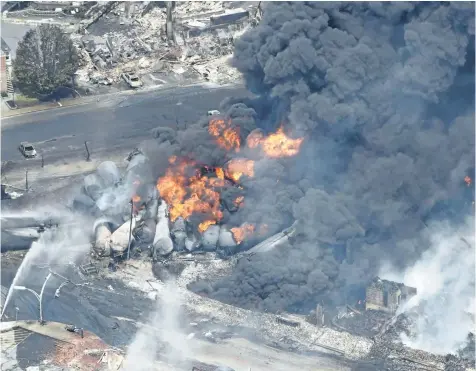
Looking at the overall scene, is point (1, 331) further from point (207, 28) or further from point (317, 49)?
point (207, 28)

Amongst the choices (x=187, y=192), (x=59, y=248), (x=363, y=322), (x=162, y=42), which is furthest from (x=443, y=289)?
(x=162, y=42)

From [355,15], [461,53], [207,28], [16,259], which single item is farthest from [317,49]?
[207,28]

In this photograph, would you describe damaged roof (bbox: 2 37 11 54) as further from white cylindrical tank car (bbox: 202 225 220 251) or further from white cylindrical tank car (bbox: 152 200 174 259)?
white cylindrical tank car (bbox: 202 225 220 251)

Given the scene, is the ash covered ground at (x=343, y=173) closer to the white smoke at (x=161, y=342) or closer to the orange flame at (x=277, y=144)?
the orange flame at (x=277, y=144)

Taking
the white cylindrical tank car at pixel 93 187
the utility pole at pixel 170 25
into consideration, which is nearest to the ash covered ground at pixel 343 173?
the white cylindrical tank car at pixel 93 187

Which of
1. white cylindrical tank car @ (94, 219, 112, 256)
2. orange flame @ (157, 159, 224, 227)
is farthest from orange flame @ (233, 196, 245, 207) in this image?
white cylindrical tank car @ (94, 219, 112, 256)
